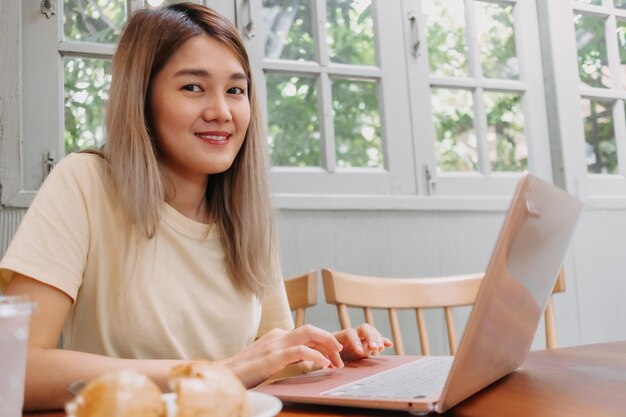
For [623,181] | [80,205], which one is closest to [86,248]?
[80,205]

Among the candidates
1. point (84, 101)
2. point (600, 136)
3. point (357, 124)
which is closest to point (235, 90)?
point (84, 101)

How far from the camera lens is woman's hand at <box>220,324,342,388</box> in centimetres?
77

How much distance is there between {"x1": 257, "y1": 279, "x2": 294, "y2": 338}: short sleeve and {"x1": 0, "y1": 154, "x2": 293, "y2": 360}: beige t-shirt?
14 centimetres

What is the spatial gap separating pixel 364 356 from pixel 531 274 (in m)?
0.38

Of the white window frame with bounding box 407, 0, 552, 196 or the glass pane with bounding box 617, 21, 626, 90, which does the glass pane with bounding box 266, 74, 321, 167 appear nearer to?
the white window frame with bounding box 407, 0, 552, 196

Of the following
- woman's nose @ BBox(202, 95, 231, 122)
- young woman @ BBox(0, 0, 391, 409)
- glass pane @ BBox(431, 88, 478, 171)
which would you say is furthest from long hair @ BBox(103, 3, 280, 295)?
glass pane @ BBox(431, 88, 478, 171)

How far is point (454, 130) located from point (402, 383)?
1640mm

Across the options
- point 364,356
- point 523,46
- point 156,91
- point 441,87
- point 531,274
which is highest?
point 523,46

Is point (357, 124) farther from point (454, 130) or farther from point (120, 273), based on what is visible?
point (120, 273)

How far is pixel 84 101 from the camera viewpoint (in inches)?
64.3

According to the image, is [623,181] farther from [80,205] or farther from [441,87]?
[80,205]

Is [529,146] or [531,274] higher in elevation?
[529,146]

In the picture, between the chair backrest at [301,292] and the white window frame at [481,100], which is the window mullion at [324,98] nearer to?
the white window frame at [481,100]

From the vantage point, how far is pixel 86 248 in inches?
37.2
